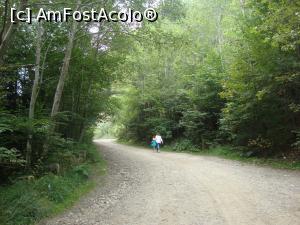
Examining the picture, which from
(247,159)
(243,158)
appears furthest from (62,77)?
(243,158)

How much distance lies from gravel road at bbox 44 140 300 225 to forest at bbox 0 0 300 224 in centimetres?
120

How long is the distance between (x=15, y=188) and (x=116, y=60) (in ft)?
29.0

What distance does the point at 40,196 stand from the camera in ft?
23.8

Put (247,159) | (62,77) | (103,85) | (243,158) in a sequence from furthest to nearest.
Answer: (103,85), (243,158), (247,159), (62,77)

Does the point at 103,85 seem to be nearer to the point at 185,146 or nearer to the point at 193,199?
the point at 193,199

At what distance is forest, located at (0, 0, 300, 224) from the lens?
816 centimetres

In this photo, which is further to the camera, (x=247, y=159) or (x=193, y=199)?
(x=247, y=159)

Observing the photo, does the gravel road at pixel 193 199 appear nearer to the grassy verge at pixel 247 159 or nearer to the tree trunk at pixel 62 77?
the grassy verge at pixel 247 159

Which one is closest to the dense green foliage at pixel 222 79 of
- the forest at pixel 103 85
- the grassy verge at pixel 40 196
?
the forest at pixel 103 85

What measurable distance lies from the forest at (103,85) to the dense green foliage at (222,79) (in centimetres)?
7

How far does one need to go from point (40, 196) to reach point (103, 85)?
8592 millimetres

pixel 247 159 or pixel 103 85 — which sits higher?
pixel 103 85

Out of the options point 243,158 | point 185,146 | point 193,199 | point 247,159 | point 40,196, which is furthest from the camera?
point 185,146

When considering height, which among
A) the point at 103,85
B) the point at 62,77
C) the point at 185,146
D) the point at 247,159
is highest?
the point at 103,85
